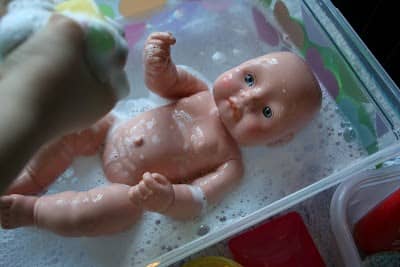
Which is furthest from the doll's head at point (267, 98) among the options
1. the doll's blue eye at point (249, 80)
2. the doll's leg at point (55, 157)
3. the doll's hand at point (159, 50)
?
the doll's leg at point (55, 157)

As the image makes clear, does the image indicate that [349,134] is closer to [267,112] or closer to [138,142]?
[267,112]

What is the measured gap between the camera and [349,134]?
0.95 m

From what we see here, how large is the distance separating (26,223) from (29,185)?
0.07m

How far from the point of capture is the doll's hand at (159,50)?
896 mm

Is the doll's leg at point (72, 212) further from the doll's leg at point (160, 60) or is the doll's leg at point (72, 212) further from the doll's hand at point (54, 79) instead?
the doll's hand at point (54, 79)

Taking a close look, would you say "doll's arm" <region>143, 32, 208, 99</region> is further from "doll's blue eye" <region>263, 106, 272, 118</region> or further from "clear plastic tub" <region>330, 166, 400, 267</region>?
Result: "clear plastic tub" <region>330, 166, 400, 267</region>

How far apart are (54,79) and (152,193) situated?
0.39 meters

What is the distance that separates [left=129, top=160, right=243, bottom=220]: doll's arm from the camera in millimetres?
780

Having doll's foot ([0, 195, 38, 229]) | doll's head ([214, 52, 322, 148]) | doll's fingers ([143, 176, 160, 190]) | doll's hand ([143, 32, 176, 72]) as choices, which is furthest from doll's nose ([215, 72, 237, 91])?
doll's foot ([0, 195, 38, 229])

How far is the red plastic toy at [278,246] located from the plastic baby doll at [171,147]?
93 mm

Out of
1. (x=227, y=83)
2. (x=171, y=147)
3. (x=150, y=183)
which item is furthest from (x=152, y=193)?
(x=227, y=83)

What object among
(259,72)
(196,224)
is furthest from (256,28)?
(196,224)

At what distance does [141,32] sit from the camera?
3.48ft

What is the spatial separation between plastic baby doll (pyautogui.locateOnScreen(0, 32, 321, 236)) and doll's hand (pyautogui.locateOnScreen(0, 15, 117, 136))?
340mm
